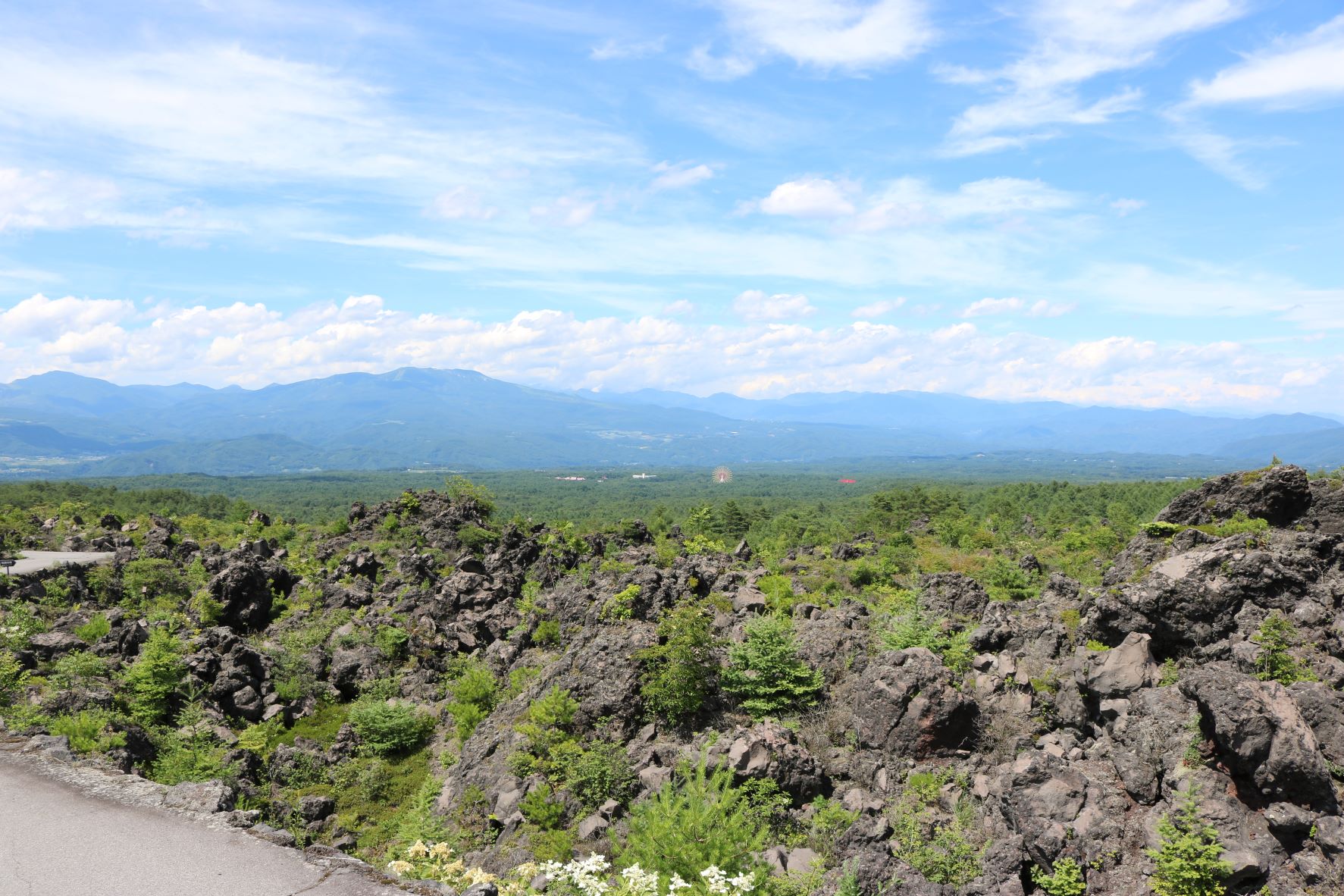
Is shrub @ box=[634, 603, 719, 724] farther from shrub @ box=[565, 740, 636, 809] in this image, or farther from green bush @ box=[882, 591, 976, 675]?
green bush @ box=[882, 591, 976, 675]

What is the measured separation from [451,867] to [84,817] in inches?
285

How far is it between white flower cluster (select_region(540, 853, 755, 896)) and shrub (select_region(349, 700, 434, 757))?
15617 mm

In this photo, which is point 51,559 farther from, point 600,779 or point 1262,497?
point 1262,497

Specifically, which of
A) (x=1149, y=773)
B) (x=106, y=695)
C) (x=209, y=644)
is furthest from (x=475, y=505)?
(x=1149, y=773)

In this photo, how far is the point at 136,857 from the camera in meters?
11.5

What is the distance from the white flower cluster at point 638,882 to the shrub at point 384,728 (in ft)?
51.2

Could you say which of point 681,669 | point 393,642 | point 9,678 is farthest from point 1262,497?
point 9,678

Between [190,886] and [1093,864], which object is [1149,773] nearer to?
[1093,864]

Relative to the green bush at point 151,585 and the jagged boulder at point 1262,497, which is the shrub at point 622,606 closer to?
the jagged boulder at point 1262,497

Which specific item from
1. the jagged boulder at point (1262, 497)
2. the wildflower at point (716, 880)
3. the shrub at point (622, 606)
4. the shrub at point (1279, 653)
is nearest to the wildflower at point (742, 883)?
the wildflower at point (716, 880)

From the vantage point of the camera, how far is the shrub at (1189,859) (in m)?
9.57

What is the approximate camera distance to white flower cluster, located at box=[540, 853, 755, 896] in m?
9.76

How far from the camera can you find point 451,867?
11883mm

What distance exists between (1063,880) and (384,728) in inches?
833
